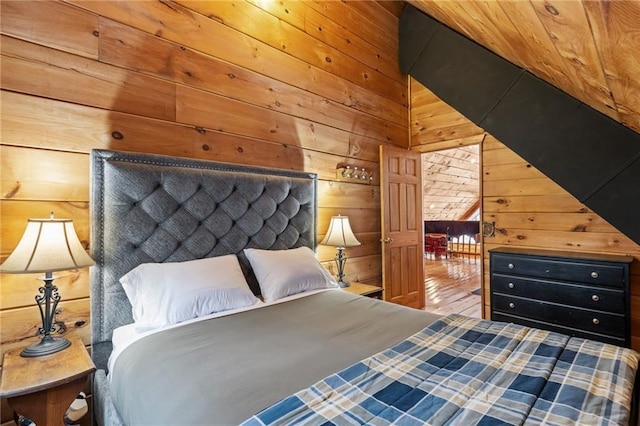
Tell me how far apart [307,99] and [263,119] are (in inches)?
21.9

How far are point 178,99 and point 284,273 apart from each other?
137 centimetres

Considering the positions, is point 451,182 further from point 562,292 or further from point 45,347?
point 45,347

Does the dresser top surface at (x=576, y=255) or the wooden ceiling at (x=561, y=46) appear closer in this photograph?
the wooden ceiling at (x=561, y=46)

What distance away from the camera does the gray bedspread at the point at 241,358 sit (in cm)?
103

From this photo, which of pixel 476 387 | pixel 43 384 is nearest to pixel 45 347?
pixel 43 384

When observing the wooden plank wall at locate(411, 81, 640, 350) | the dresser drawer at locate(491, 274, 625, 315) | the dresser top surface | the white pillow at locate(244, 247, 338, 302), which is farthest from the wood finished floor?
the white pillow at locate(244, 247, 338, 302)

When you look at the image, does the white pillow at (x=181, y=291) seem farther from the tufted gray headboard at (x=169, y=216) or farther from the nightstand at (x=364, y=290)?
the nightstand at (x=364, y=290)

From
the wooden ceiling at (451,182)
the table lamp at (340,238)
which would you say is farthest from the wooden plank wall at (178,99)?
the wooden ceiling at (451,182)

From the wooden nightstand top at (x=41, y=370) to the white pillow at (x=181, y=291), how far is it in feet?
0.97

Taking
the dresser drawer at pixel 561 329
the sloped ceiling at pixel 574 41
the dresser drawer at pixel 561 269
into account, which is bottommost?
the dresser drawer at pixel 561 329

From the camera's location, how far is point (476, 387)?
1.06 meters

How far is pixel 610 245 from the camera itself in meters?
2.84

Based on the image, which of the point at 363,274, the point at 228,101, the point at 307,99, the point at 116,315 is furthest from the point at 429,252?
the point at 116,315

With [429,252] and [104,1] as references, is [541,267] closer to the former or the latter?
[104,1]
